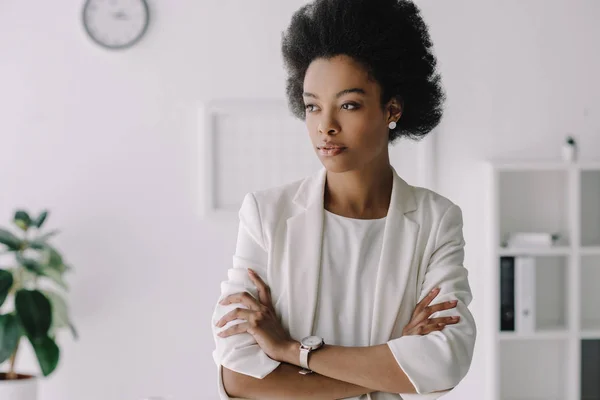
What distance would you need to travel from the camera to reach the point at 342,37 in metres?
1.39

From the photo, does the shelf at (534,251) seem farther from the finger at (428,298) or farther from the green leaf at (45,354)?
the finger at (428,298)

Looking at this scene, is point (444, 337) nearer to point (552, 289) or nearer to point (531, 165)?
point (531, 165)

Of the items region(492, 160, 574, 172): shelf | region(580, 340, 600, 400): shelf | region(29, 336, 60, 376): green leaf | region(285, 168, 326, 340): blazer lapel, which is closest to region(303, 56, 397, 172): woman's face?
region(285, 168, 326, 340): blazer lapel

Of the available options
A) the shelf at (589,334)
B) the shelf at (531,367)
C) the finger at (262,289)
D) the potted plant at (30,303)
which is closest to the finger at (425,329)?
the finger at (262,289)

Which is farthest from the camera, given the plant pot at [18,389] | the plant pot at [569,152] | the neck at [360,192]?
the plant pot at [569,152]

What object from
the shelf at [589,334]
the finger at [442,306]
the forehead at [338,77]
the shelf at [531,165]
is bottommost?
the shelf at [589,334]

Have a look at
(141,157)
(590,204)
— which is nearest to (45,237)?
(141,157)

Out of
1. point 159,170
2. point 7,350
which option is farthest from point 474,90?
point 7,350

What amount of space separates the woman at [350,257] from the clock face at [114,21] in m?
2.30

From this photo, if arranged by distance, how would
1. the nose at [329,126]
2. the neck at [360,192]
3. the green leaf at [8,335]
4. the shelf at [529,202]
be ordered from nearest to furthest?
the nose at [329,126], the neck at [360,192], the green leaf at [8,335], the shelf at [529,202]

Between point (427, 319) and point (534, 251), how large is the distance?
7.17ft

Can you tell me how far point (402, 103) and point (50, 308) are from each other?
89.8 inches

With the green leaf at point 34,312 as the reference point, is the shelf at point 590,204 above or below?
above

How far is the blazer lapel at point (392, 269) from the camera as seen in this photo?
1426 mm
